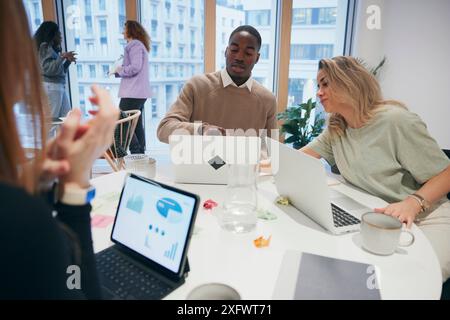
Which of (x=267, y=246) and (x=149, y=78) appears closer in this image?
(x=267, y=246)

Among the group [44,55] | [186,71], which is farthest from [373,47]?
[44,55]

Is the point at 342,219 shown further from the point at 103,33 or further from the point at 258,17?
the point at 103,33

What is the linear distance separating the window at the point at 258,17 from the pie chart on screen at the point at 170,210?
3.71 meters

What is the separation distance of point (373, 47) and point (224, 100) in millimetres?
2474

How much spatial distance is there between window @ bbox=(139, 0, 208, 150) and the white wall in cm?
193

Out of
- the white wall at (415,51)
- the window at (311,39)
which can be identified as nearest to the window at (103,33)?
the window at (311,39)

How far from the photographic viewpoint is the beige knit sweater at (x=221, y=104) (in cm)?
214

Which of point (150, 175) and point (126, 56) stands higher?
point (126, 56)

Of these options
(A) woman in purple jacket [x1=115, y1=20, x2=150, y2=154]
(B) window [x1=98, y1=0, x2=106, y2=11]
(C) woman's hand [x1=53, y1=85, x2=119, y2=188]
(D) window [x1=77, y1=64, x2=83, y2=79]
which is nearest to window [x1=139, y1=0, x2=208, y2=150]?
(A) woman in purple jacket [x1=115, y1=20, x2=150, y2=154]

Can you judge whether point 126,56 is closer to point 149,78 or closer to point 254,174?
point 149,78

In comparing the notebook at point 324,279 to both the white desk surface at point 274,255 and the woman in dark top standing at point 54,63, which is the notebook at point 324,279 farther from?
the woman in dark top standing at point 54,63

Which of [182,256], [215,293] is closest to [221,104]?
[182,256]

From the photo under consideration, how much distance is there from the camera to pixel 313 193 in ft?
3.65

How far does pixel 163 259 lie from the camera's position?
2.74 feet
